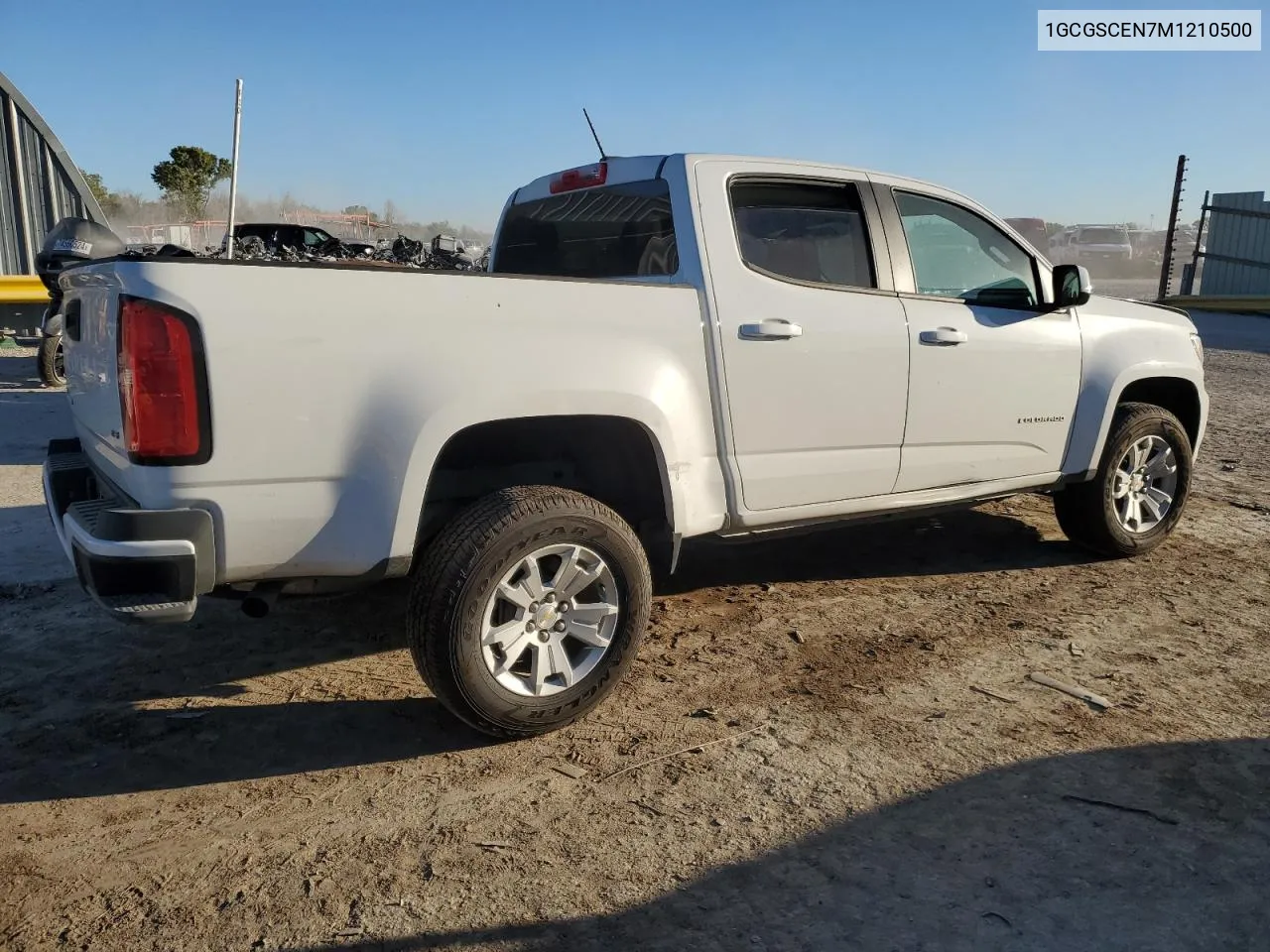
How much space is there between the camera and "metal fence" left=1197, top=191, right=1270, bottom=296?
2076cm

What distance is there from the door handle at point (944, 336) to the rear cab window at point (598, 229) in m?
1.22

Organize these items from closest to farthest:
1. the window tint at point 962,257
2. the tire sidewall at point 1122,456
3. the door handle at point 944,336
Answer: the door handle at point 944,336, the window tint at point 962,257, the tire sidewall at point 1122,456

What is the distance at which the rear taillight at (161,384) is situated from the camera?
2.66 m

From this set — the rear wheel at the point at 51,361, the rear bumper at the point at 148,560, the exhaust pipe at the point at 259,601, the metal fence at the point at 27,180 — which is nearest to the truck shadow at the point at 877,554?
the exhaust pipe at the point at 259,601

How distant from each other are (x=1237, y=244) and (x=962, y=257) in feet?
68.0

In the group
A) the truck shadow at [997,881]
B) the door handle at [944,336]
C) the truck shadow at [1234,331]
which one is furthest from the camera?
the truck shadow at [1234,331]

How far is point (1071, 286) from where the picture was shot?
4695 millimetres

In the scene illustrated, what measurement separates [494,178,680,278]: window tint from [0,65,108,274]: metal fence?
1483 cm

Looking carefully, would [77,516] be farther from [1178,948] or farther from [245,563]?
[1178,948]

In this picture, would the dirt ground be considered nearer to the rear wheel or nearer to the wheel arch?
the wheel arch

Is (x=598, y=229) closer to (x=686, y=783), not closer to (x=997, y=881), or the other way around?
(x=686, y=783)

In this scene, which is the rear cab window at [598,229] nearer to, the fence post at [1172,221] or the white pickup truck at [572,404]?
the white pickup truck at [572,404]

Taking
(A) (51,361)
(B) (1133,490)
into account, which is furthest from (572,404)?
(A) (51,361)

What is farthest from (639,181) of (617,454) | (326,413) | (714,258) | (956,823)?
(956,823)
